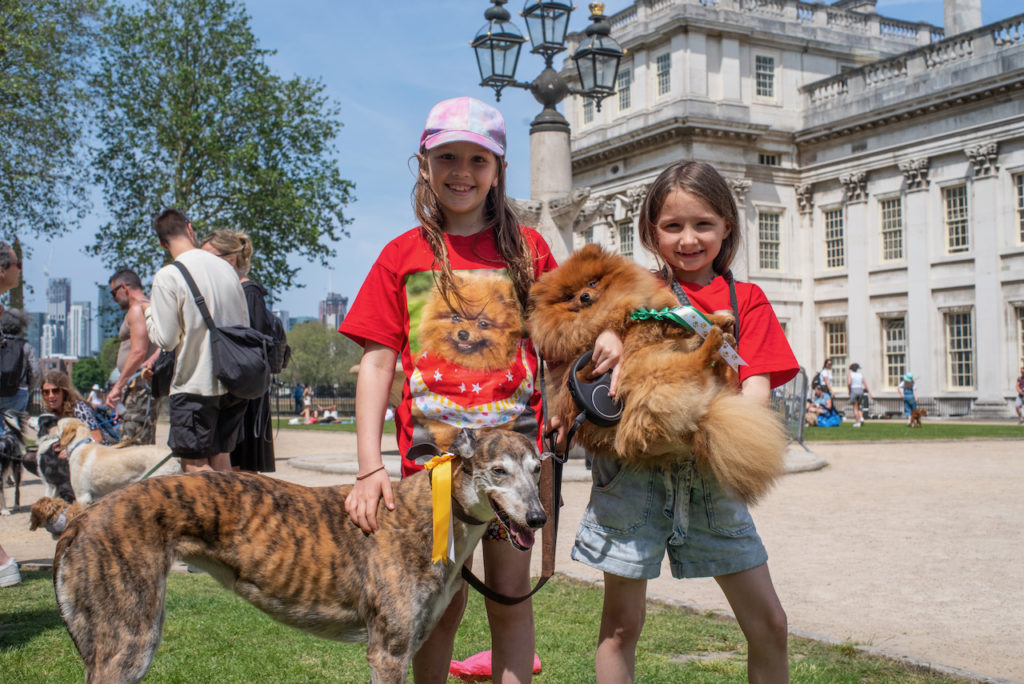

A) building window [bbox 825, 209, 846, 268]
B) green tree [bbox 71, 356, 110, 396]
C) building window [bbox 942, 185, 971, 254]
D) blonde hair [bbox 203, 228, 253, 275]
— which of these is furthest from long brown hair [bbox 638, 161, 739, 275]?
green tree [bbox 71, 356, 110, 396]

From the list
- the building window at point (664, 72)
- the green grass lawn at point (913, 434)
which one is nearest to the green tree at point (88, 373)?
the building window at point (664, 72)

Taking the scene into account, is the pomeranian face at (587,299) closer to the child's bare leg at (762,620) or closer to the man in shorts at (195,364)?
the child's bare leg at (762,620)

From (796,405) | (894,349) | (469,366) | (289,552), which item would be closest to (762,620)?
(469,366)

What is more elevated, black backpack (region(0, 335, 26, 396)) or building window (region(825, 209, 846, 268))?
building window (region(825, 209, 846, 268))

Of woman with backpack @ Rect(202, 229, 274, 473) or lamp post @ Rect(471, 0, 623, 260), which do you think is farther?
lamp post @ Rect(471, 0, 623, 260)

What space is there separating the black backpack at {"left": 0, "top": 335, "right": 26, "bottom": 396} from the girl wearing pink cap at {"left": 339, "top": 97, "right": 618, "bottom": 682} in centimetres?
590

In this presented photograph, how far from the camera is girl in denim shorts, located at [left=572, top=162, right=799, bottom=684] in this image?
3.28 m

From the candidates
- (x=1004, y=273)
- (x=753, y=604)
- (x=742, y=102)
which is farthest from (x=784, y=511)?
(x=742, y=102)

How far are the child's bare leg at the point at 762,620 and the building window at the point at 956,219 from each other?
1508 inches

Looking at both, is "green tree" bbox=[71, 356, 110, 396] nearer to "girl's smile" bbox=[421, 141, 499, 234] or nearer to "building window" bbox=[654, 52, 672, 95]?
"building window" bbox=[654, 52, 672, 95]

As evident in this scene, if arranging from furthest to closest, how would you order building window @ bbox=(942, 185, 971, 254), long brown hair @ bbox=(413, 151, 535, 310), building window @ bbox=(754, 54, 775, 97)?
building window @ bbox=(754, 54, 775, 97) < building window @ bbox=(942, 185, 971, 254) < long brown hair @ bbox=(413, 151, 535, 310)

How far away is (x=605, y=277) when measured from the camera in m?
3.39

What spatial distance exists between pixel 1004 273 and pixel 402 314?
37515mm

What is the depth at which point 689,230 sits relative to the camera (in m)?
3.49
